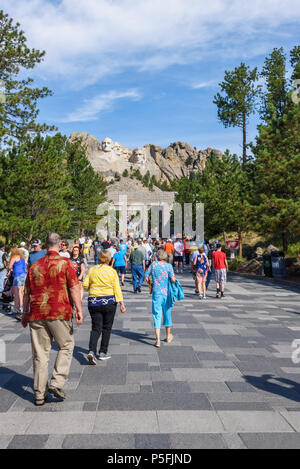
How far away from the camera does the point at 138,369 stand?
564 centimetres

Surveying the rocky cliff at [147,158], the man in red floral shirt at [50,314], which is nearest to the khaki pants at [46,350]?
the man in red floral shirt at [50,314]

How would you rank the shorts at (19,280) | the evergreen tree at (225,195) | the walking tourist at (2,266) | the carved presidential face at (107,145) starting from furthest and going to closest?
the carved presidential face at (107,145)
the evergreen tree at (225,195)
the walking tourist at (2,266)
the shorts at (19,280)

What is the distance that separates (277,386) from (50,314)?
276 centimetres

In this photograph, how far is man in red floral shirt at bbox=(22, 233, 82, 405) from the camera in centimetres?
453

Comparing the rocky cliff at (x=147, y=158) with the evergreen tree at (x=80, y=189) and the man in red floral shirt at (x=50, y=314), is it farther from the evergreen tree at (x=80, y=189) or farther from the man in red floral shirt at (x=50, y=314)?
the man in red floral shirt at (x=50, y=314)

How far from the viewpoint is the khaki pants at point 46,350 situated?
4.51 m

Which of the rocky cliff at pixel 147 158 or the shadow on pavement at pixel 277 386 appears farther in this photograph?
the rocky cliff at pixel 147 158

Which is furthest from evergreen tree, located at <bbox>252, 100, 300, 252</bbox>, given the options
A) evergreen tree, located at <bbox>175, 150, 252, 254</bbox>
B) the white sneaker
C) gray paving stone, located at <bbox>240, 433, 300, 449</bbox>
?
gray paving stone, located at <bbox>240, 433, 300, 449</bbox>

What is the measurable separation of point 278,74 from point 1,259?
33.9m

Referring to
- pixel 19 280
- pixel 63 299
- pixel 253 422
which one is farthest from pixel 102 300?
pixel 19 280

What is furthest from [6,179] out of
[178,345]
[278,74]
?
[278,74]

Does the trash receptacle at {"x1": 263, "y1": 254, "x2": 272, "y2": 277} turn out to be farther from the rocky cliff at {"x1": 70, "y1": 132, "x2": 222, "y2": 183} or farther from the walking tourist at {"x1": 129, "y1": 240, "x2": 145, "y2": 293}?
the rocky cliff at {"x1": 70, "y1": 132, "x2": 222, "y2": 183}

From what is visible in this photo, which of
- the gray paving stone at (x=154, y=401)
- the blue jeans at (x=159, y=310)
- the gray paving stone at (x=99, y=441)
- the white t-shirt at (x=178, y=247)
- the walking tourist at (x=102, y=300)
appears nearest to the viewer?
the gray paving stone at (x=99, y=441)
